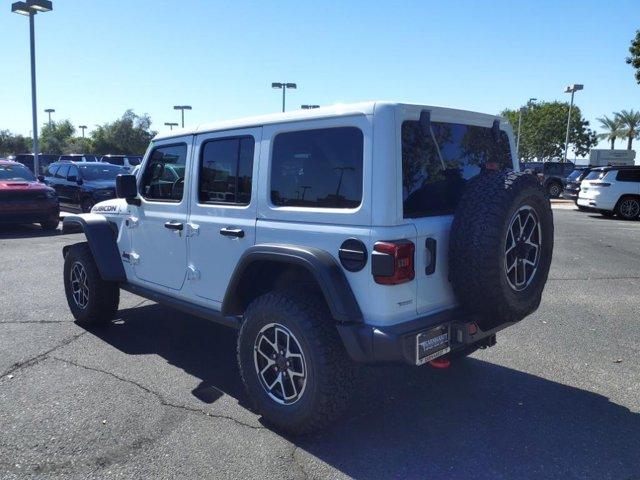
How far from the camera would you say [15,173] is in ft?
42.5

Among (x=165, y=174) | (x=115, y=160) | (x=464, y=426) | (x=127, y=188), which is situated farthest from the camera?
(x=115, y=160)

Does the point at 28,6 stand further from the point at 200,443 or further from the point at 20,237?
the point at 200,443

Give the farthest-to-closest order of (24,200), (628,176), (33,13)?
(628,176) → (33,13) → (24,200)

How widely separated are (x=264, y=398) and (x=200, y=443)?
18.4 inches

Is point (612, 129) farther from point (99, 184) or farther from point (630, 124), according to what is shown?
point (99, 184)

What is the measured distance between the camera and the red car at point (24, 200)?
38.6 ft

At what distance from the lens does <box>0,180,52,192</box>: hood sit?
38.8 ft

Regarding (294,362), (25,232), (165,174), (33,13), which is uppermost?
(33,13)

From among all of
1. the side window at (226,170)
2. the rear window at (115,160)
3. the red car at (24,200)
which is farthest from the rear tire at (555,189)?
the side window at (226,170)

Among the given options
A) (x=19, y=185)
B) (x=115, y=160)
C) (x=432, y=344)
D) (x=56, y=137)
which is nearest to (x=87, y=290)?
(x=432, y=344)

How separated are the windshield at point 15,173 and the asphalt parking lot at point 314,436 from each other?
27.2ft

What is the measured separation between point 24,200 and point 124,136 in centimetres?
5105

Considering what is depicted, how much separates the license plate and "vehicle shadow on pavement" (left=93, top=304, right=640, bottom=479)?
23.1 inches

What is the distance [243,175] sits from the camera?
3705mm
